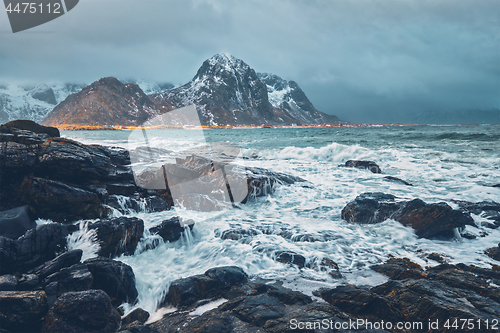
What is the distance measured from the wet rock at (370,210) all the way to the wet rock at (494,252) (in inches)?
101

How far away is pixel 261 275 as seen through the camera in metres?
5.76

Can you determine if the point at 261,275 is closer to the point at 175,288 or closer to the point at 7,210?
the point at 175,288

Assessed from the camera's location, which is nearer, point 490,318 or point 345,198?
point 490,318

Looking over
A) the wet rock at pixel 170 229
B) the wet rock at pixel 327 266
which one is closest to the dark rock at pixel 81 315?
the wet rock at pixel 170 229

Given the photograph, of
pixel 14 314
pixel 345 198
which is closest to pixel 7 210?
pixel 14 314

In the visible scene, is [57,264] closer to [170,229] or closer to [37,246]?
[37,246]

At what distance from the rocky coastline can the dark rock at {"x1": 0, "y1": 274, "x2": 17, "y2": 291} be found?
17 mm

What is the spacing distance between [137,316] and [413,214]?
8.33m

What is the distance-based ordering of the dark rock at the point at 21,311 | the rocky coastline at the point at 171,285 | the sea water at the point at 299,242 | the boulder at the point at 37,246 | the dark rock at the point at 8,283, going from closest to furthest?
the dark rock at the point at 21,311, the rocky coastline at the point at 171,285, the dark rock at the point at 8,283, the boulder at the point at 37,246, the sea water at the point at 299,242

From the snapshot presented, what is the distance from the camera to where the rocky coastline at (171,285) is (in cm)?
388

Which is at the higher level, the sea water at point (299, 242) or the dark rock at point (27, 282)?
the dark rock at point (27, 282)

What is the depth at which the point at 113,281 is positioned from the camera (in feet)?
16.7

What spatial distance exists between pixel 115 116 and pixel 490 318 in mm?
225185

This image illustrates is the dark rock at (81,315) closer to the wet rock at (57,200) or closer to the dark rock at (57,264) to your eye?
the dark rock at (57,264)
